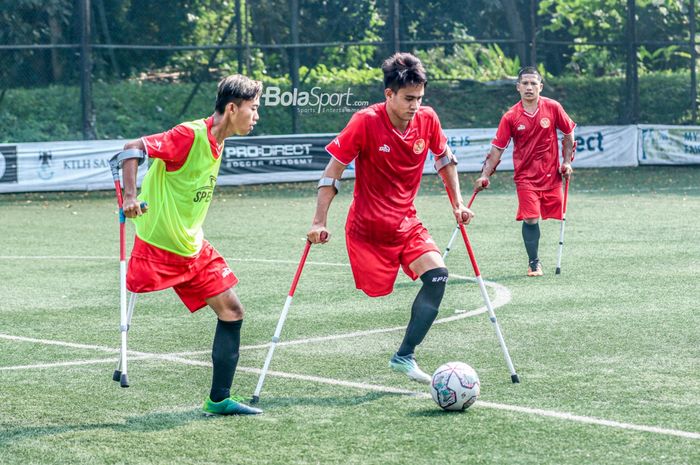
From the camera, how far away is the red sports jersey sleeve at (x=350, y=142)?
7043 millimetres

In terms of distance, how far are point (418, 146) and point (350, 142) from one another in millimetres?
446

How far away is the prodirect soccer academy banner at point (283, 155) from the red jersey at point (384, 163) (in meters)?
15.4

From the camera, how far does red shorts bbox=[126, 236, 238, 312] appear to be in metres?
6.43

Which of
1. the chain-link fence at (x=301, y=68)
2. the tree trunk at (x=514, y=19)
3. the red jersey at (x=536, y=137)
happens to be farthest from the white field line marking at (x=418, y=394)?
the tree trunk at (x=514, y=19)

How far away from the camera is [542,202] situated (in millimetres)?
12672

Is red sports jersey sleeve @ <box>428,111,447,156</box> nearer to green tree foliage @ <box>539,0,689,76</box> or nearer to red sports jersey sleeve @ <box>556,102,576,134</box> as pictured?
red sports jersey sleeve @ <box>556,102,576,134</box>

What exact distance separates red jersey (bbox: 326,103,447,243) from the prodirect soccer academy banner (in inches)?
604

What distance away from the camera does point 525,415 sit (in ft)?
20.4

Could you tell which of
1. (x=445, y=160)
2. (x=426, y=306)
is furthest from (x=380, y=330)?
(x=445, y=160)

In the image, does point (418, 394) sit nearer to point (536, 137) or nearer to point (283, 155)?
point (536, 137)

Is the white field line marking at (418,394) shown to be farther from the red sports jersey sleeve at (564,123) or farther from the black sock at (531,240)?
the red sports jersey sleeve at (564,123)

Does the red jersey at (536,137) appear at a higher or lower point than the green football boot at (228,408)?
higher

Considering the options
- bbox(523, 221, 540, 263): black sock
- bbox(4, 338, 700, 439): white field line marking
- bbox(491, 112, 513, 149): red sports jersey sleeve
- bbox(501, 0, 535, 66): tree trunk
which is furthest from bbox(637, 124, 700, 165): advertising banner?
bbox(4, 338, 700, 439): white field line marking

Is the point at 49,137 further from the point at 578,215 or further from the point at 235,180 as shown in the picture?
the point at 578,215
